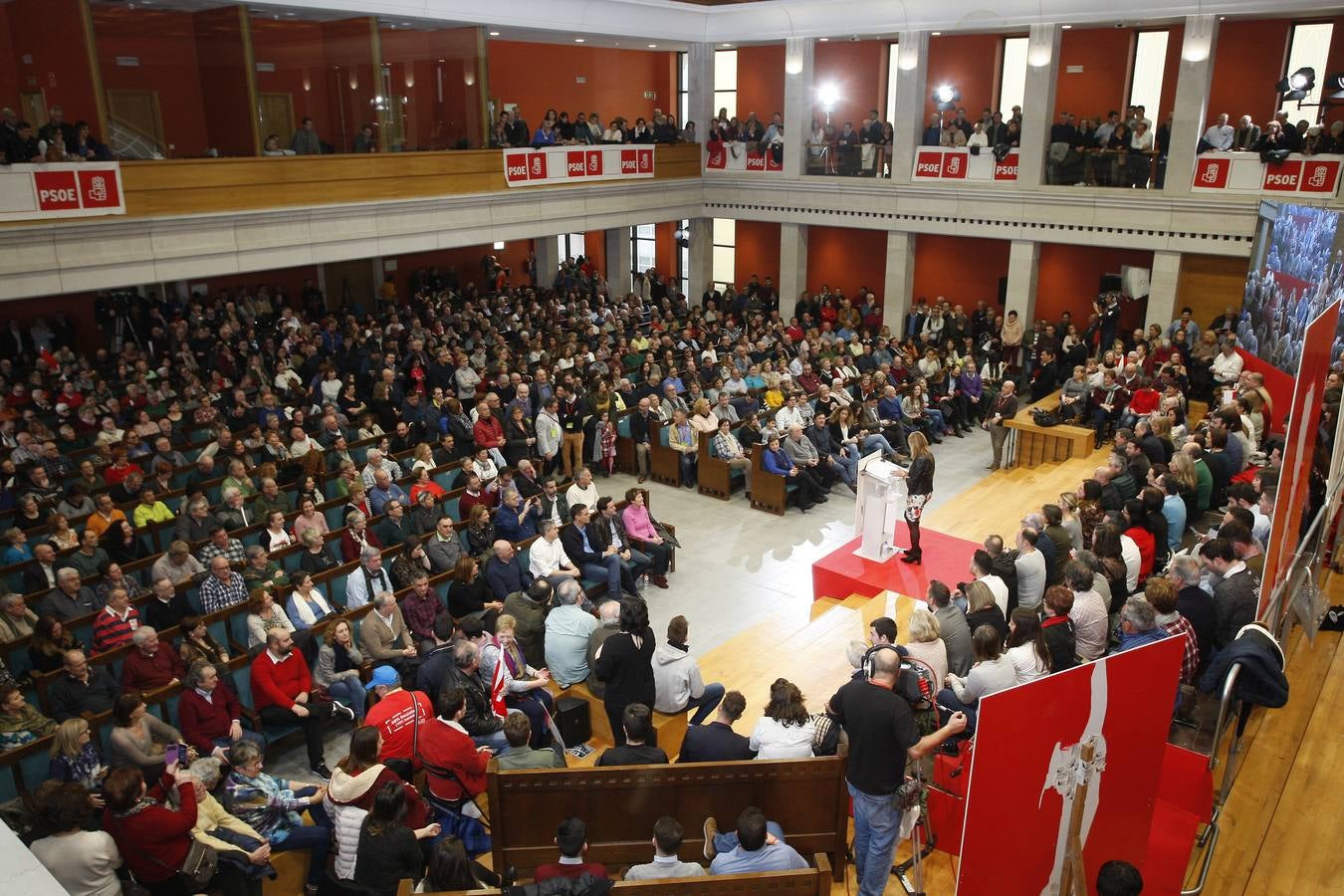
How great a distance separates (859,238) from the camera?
21.0 meters

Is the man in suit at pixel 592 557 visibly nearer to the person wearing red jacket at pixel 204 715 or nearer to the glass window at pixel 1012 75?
the person wearing red jacket at pixel 204 715

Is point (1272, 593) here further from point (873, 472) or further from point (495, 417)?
point (495, 417)

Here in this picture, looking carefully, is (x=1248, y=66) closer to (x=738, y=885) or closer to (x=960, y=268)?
(x=960, y=268)

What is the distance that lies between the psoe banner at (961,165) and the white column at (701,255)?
494 centimetres

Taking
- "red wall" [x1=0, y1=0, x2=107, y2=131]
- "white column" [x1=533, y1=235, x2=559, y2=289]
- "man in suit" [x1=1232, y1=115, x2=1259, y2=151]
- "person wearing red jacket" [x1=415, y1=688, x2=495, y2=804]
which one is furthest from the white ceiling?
"person wearing red jacket" [x1=415, y1=688, x2=495, y2=804]

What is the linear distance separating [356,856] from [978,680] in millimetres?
3220

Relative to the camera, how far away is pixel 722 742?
5.04m

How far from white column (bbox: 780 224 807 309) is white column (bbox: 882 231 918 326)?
78.7 inches

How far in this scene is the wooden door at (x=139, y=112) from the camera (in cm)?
1320

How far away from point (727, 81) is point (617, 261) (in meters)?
5.44

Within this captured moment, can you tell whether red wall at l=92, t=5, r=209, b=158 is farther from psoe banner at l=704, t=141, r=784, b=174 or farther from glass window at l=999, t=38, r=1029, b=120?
glass window at l=999, t=38, r=1029, b=120

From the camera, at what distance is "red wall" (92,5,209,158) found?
14336mm

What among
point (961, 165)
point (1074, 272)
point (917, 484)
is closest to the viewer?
point (917, 484)

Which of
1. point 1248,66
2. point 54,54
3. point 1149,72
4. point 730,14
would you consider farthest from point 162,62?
point 1248,66
